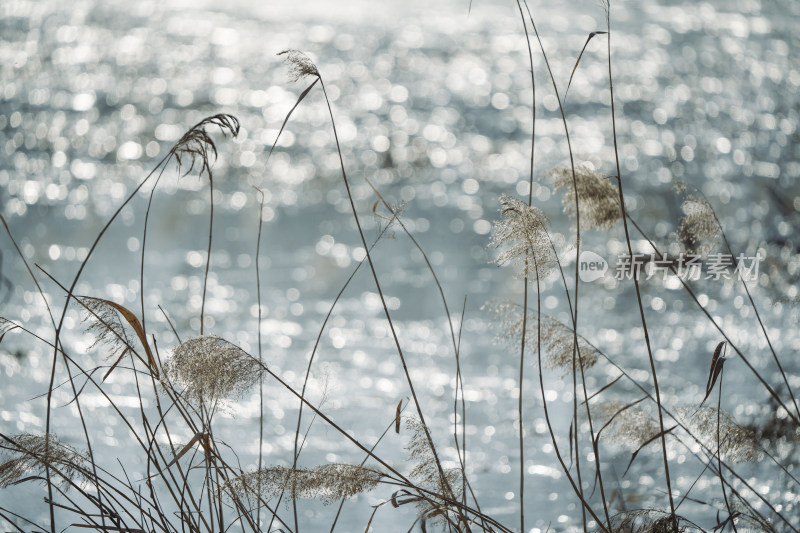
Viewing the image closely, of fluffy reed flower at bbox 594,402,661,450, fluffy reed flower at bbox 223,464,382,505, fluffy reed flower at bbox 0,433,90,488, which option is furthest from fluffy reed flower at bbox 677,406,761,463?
fluffy reed flower at bbox 0,433,90,488

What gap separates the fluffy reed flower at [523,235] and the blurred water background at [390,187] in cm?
45

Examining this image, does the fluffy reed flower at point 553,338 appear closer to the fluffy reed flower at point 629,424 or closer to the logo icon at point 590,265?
the fluffy reed flower at point 629,424

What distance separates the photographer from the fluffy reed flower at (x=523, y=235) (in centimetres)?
98

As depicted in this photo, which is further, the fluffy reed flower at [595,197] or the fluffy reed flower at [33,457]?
the fluffy reed flower at [595,197]

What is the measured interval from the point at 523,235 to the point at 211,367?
1.29ft

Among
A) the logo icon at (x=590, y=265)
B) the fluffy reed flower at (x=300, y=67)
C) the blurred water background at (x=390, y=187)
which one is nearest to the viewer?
the fluffy reed flower at (x=300, y=67)

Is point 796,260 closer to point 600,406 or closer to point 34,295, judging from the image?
point 600,406

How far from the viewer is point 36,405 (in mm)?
2492

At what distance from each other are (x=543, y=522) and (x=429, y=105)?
525cm

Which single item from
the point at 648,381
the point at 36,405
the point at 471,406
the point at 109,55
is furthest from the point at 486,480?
the point at 109,55

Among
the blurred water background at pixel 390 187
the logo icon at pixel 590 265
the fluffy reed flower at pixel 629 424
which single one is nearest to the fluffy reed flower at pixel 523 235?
the fluffy reed flower at pixel 629 424

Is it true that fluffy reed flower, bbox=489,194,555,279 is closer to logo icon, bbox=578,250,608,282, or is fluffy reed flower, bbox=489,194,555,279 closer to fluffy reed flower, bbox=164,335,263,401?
fluffy reed flower, bbox=164,335,263,401

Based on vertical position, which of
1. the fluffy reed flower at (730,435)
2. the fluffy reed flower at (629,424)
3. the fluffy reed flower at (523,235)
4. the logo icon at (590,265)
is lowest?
the logo icon at (590,265)

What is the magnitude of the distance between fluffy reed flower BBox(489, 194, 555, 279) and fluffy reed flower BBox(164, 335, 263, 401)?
318mm
